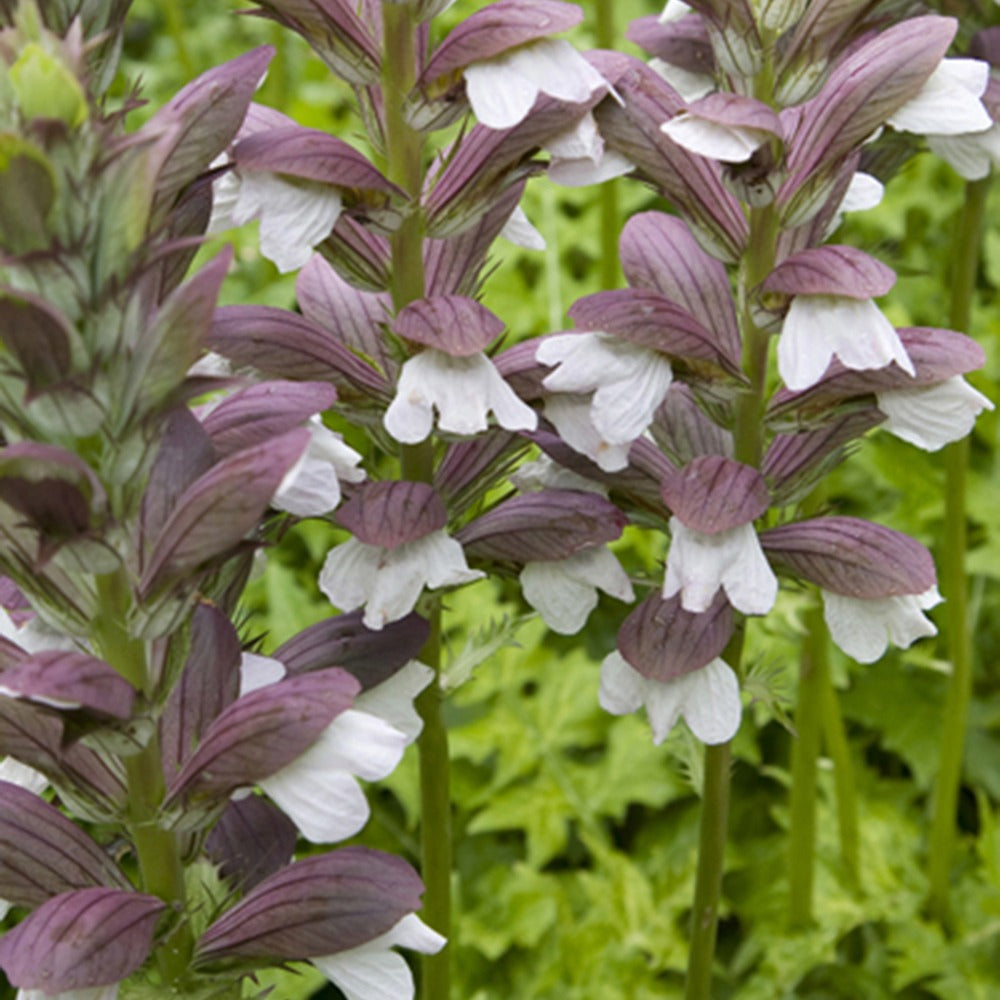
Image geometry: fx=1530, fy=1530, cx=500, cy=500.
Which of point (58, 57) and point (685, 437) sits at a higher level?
point (58, 57)

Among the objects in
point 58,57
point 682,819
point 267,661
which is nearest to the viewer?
point 58,57

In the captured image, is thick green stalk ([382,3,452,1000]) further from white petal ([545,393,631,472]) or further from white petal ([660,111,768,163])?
white petal ([660,111,768,163])

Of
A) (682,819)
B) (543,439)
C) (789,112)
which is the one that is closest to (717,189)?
(789,112)

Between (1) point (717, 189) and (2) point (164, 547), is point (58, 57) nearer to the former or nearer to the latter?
(2) point (164, 547)

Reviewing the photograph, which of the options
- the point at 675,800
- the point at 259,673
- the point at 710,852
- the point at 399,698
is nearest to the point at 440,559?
the point at 399,698

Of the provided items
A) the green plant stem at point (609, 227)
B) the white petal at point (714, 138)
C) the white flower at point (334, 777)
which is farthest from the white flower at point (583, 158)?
the green plant stem at point (609, 227)

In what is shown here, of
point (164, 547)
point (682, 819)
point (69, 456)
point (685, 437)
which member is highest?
point (69, 456)

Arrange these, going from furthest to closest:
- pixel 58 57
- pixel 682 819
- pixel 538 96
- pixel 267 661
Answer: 1. pixel 682 819
2. pixel 538 96
3. pixel 267 661
4. pixel 58 57
